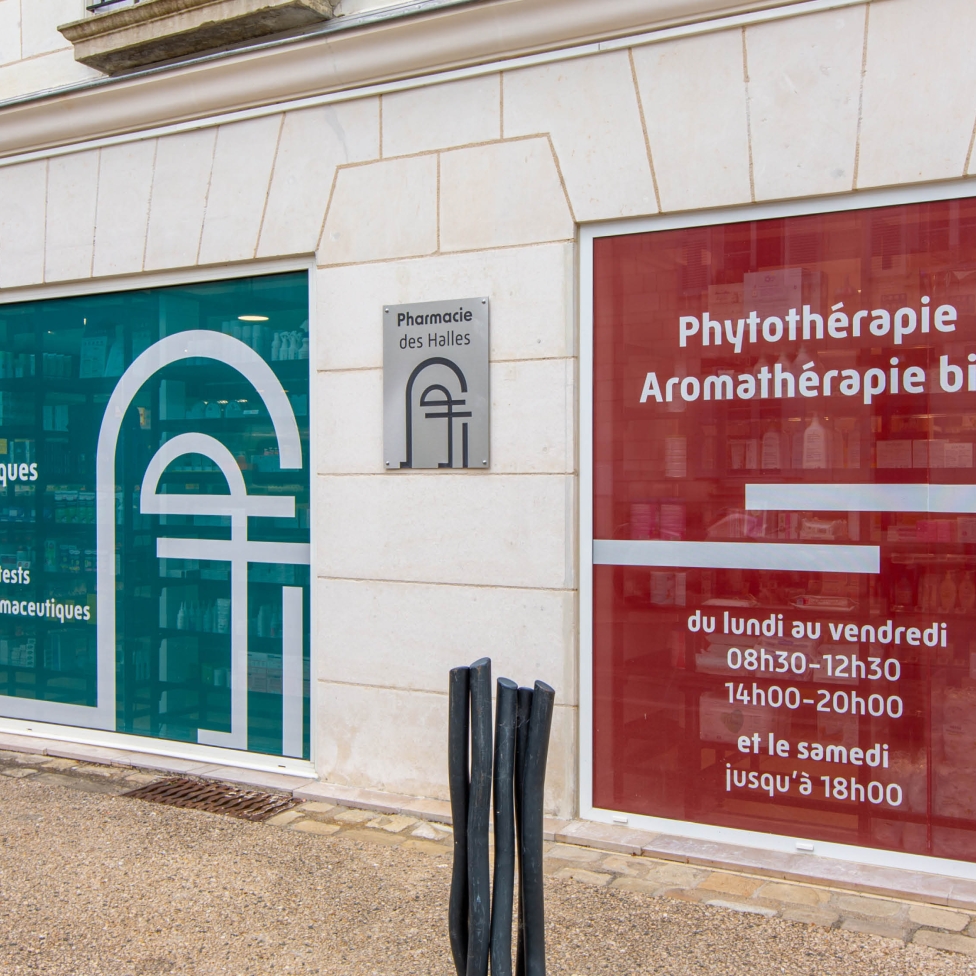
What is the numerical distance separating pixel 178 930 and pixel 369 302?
3.26 m

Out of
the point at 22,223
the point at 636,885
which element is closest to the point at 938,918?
the point at 636,885

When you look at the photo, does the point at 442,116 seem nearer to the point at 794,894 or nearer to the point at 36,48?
the point at 36,48

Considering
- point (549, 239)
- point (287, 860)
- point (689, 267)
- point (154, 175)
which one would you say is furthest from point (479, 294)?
point (287, 860)

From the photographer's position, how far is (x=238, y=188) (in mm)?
6508

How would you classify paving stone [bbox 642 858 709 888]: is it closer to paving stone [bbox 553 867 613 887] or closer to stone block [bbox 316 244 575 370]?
paving stone [bbox 553 867 613 887]

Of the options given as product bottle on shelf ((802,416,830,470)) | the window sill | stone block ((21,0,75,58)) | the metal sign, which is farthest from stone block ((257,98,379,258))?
product bottle on shelf ((802,416,830,470))

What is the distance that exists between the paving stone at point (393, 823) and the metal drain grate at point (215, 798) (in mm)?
540

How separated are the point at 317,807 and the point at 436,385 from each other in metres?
2.29

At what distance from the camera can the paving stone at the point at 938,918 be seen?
14.0 ft

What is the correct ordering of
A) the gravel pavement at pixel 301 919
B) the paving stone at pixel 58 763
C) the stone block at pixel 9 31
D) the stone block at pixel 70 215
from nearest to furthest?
the gravel pavement at pixel 301 919 → the paving stone at pixel 58 763 → the stone block at pixel 70 215 → the stone block at pixel 9 31

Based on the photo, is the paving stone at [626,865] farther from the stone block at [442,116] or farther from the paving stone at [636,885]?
the stone block at [442,116]

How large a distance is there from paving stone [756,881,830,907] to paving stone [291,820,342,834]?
206cm

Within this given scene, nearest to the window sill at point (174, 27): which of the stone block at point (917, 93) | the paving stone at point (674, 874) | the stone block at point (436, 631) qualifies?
the stone block at point (917, 93)

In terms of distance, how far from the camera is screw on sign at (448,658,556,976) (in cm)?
281
